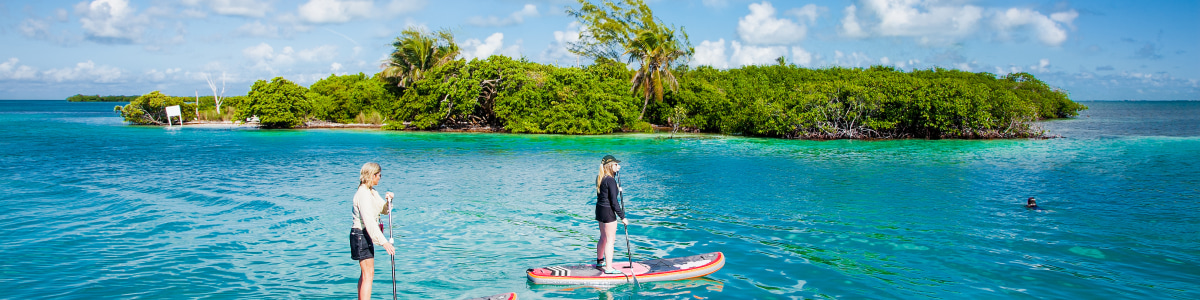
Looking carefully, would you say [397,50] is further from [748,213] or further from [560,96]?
[748,213]

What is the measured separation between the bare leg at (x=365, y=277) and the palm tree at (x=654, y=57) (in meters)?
38.8

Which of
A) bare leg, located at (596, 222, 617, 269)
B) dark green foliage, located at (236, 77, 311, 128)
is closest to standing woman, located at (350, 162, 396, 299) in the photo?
bare leg, located at (596, 222, 617, 269)

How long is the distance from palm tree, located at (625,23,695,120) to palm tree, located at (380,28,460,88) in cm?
1600

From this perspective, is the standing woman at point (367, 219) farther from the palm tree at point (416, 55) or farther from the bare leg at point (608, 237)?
the palm tree at point (416, 55)

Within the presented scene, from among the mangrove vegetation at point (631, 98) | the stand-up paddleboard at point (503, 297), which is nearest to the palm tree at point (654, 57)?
the mangrove vegetation at point (631, 98)

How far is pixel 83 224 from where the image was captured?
43.5ft

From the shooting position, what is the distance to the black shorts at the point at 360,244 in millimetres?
7035

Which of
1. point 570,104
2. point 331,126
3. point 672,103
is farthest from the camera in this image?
point 331,126

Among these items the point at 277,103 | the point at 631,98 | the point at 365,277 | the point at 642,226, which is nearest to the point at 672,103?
the point at 631,98

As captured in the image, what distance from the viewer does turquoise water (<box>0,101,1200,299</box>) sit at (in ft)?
29.6

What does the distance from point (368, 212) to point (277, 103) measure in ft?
169

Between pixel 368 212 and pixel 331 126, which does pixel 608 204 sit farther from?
pixel 331 126

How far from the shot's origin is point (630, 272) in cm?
916

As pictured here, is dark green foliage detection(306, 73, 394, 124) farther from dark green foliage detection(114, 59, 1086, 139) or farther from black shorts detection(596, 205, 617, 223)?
black shorts detection(596, 205, 617, 223)
